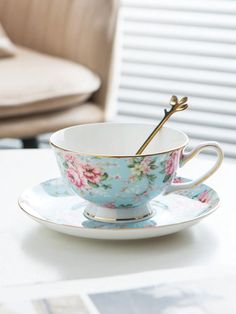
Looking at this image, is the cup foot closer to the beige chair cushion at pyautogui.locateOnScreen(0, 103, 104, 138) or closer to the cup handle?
the cup handle

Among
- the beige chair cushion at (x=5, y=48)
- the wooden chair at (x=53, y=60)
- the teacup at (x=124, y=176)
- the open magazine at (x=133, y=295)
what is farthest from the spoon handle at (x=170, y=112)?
the beige chair cushion at (x=5, y=48)

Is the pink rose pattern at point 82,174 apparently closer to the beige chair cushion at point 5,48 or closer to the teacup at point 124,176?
the teacup at point 124,176

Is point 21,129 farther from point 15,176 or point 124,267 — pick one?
point 124,267

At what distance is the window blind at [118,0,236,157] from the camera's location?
91.6 inches

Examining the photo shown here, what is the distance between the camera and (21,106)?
64.6 inches

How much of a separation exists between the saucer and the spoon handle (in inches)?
2.3

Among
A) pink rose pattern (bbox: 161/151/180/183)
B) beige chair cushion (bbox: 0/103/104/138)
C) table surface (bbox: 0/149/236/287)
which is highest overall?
pink rose pattern (bbox: 161/151/180/183)

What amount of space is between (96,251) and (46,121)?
106 cm

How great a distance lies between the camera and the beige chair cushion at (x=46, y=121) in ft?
5.52

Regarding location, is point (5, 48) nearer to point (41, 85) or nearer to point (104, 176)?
point (41, 85)

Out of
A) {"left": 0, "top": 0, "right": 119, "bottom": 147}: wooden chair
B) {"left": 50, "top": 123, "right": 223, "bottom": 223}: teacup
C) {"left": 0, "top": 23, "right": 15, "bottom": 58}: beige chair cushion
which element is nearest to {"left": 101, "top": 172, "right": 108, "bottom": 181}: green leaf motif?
{"left": 50, "top": 123, "right": 223, "bottom": 223}: teacup

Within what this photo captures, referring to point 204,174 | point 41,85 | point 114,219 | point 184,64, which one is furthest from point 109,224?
point 184,64

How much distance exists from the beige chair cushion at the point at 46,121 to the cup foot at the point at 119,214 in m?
0.98

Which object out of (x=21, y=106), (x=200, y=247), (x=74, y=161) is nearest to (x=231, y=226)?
(x=200, y=247)
